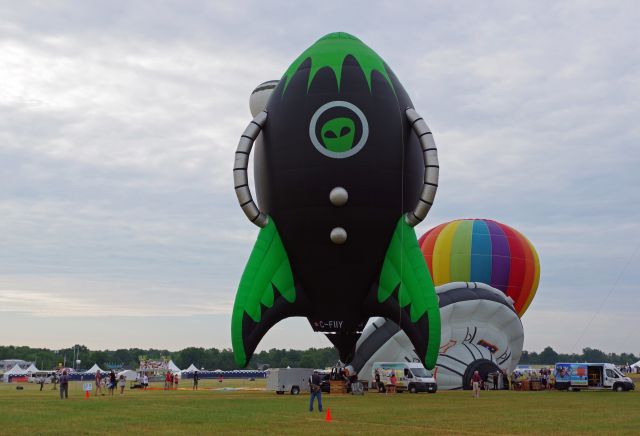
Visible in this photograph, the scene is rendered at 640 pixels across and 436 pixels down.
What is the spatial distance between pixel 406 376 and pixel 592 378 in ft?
34.7

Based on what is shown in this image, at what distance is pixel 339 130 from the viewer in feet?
77.0

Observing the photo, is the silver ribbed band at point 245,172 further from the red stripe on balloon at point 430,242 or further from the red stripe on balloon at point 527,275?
the red stripe on balloon at point 527,275

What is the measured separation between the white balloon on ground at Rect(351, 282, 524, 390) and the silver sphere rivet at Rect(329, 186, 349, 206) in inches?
565

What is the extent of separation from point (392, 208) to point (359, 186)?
1420mm

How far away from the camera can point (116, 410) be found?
22469mm

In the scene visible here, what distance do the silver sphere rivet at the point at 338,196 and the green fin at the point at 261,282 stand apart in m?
2.47

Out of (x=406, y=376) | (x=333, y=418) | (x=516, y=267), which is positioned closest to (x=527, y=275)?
(x=516, y=267)

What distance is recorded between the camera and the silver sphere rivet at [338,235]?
23.7 m

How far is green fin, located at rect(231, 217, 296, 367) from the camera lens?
23781mm

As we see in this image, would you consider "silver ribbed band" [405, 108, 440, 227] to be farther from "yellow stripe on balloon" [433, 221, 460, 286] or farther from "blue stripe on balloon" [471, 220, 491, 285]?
"yellow stripe on balloon" [433, 221, 460, 286]

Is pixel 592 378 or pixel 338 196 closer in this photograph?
pixel 338 196

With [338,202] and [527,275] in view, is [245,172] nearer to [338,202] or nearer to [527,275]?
[338,202]

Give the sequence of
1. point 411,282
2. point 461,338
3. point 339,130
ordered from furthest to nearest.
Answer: point 461,338, point 411,282, point 339,130

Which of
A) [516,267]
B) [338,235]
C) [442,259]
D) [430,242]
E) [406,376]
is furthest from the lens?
[430,242]
